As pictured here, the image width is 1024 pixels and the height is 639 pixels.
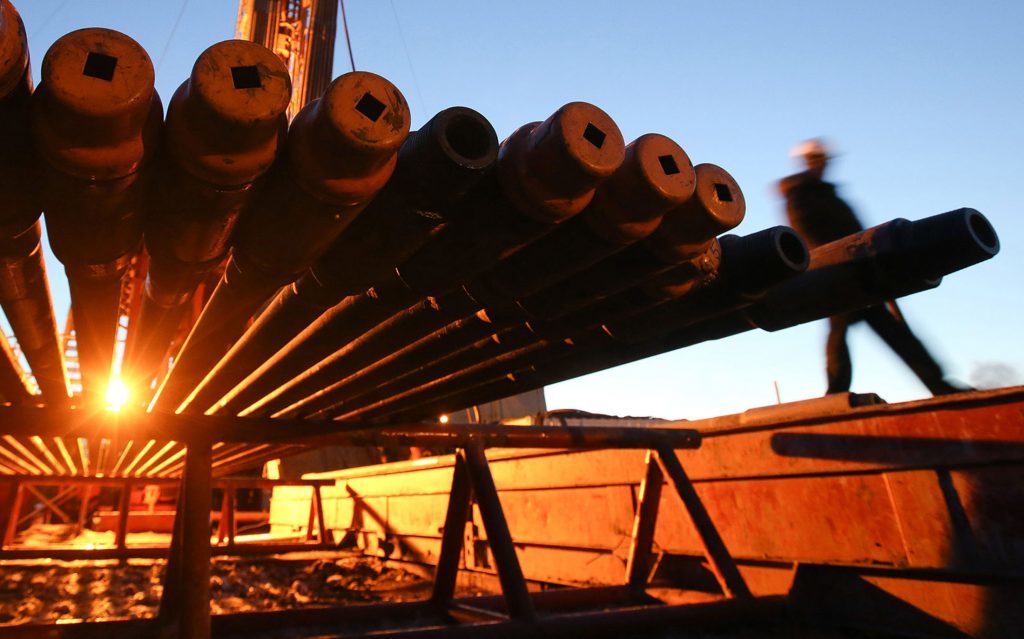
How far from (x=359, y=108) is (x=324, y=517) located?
870cm

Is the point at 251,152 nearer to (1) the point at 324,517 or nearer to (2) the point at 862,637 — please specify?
(2) the point at 862,637

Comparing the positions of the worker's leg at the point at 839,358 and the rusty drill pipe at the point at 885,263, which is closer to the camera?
the rusty drill pipe at the point at 885,263

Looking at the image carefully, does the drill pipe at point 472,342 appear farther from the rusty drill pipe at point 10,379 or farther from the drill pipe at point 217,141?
the rusty drill pipe at point 10,379

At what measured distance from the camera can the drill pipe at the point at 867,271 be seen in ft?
4.76

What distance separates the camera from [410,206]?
1210 millimetres

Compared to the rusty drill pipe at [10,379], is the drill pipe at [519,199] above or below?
below

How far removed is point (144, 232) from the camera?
1.33 metres

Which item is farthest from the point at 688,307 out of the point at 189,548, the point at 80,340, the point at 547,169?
the point at 80,340

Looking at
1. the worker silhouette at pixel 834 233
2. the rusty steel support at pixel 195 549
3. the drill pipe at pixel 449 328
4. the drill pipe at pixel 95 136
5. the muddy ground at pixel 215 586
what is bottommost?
the muddy ground at pixel 215 586

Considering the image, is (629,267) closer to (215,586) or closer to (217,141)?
(217,141)

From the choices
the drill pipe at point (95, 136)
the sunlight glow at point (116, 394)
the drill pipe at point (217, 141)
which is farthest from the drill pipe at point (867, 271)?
the sunlight glow at point (116, 394)

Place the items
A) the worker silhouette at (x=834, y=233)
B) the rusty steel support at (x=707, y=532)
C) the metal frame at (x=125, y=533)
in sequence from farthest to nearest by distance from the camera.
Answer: the metal frame at (x=125, y=533), the worker silhouette at (x=834, y=233), the rusty steel support at (x=707, y=532)

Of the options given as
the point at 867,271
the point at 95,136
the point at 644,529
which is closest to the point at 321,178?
the point at 95,136

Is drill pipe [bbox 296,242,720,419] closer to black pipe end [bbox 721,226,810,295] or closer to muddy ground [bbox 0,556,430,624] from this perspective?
black pipe end [bbox 721,226,810,295]
